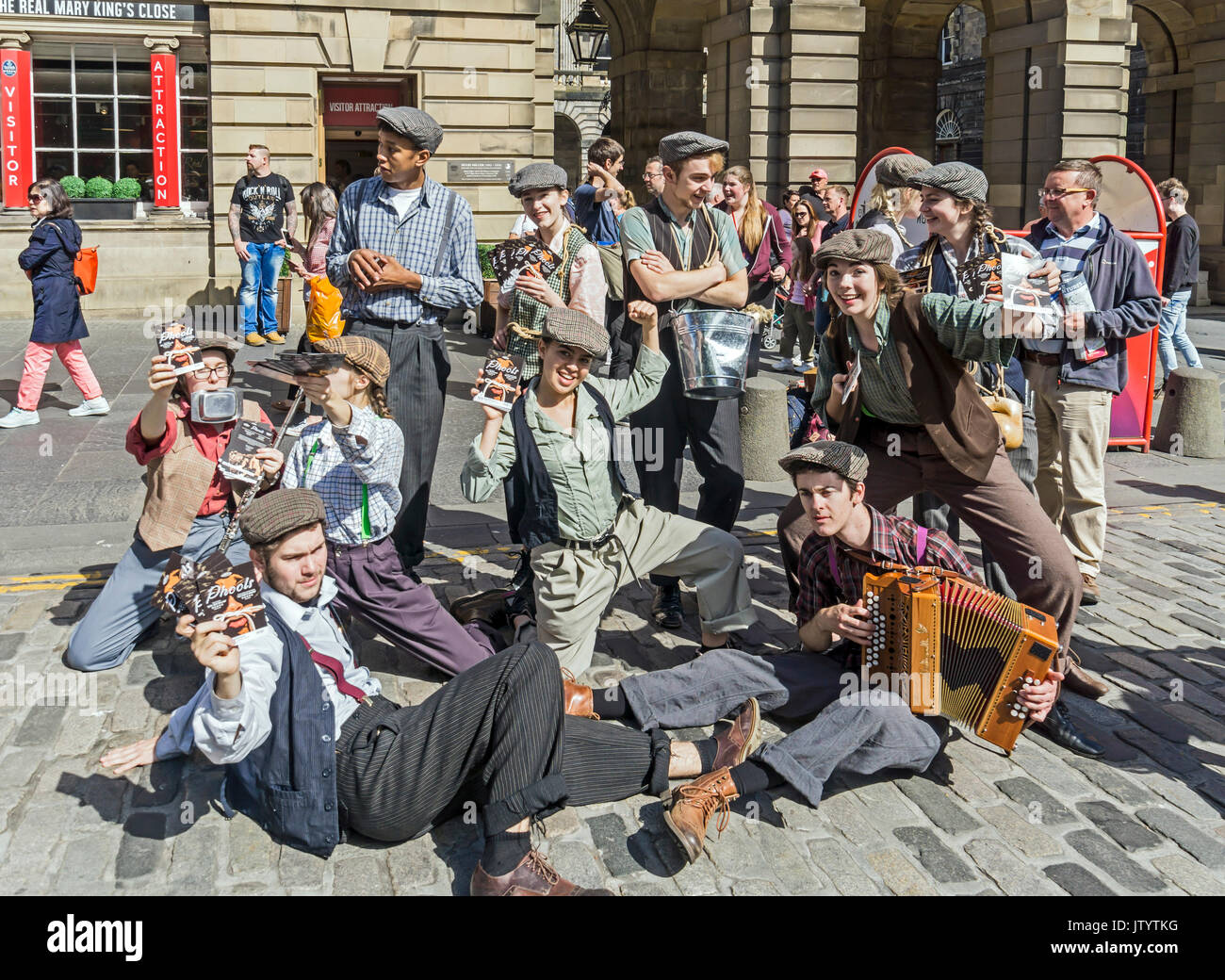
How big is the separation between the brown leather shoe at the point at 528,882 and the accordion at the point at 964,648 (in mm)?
1457

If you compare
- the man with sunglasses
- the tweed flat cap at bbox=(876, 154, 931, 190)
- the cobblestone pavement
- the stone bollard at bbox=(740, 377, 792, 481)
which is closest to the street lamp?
the stone bollard at bbox=(740, 377, 792, 481)

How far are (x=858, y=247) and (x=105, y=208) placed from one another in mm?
15517

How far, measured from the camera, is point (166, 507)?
560 cm

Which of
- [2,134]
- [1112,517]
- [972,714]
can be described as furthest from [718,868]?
[2,134]

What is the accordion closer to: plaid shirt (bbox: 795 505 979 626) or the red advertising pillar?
plaid shirt (bbox: 795 505 979 626)

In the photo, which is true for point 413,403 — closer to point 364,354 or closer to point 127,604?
point 364,354

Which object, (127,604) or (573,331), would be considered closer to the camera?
(573,331)

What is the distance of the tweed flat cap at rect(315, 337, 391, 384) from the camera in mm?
5051

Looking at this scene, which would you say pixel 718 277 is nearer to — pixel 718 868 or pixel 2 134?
pixel 718 868

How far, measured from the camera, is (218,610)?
140 inches

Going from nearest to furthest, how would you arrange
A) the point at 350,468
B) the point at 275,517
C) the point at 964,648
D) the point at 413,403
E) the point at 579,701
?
1. the point at 275,517
2. the point at 964,648
3. the point at 579,701
4. the point at 350,468
5. the point at 413,403

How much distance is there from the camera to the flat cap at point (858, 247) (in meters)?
5.13

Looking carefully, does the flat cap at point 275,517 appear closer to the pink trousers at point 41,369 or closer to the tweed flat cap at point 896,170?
the tweed flat cap at point 896,170

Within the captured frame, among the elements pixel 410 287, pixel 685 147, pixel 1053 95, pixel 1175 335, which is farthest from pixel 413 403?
pixel 1053 95
